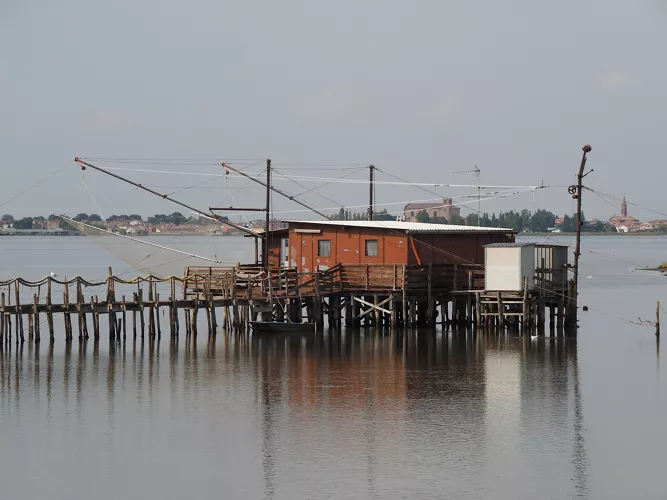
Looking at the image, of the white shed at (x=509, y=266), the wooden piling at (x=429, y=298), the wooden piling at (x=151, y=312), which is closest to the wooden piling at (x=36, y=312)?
the wooden piling at (x=151, y=312)

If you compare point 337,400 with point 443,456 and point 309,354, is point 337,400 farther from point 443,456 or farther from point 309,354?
point 309,354

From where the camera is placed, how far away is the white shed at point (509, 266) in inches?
2194

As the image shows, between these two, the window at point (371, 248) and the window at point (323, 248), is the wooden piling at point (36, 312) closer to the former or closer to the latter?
the window at point (323, 248)

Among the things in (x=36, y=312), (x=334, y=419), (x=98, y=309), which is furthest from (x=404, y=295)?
(x=334, y=419)

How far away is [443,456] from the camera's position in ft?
104

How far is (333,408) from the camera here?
3847cm

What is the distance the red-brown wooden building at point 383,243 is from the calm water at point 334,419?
4980 mm

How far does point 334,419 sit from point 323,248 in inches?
980

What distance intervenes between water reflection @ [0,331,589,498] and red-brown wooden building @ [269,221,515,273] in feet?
15.7

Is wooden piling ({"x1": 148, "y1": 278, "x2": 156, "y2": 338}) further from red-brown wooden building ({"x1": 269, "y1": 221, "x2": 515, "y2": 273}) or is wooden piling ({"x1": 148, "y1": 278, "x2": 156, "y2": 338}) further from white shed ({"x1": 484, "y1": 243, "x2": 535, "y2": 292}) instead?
white shed ({"x1": 484, "y1": 243, "x2": 535, "y2": 292})

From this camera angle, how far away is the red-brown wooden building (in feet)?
193

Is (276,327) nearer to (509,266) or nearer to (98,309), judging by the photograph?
(98,309)

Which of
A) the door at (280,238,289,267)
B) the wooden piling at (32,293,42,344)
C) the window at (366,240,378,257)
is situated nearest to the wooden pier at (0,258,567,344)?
the window at (366,240,378,257)

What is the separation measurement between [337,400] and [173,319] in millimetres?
19269
